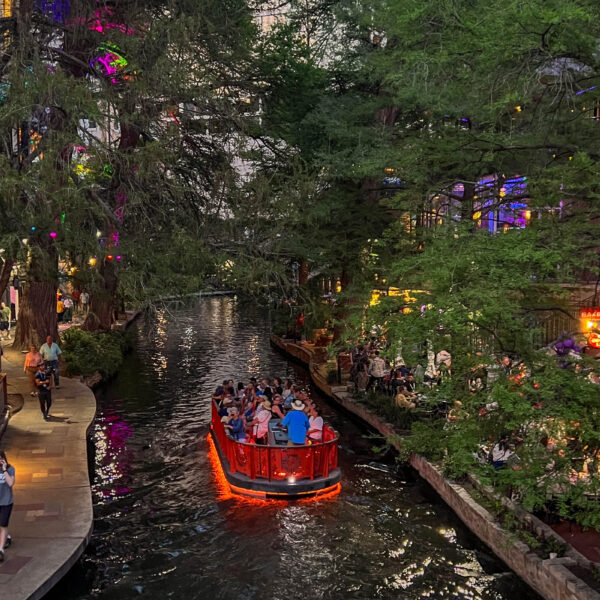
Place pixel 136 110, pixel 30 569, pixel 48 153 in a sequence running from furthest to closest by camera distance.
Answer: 1. pixel 136 110
2. pixel 48 153
3. pixel 30 569

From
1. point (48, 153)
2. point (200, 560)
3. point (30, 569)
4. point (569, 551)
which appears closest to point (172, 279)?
point (48, 153)

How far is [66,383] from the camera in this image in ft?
88.7

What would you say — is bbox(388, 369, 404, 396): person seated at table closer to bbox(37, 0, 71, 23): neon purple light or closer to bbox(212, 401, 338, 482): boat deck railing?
bbox(212, 401, 338, 482): boat deck railing

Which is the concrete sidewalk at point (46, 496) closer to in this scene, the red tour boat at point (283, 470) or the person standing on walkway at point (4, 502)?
the person standing on walkway at point (4, 502)

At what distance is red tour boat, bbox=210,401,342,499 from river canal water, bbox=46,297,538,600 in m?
0.29

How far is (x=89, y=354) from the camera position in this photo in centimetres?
3159

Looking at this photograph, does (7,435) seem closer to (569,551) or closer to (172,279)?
(172,279)

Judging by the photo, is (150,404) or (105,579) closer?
(105,579)

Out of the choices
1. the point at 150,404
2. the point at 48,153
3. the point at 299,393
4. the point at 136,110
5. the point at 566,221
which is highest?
the point at 136,110

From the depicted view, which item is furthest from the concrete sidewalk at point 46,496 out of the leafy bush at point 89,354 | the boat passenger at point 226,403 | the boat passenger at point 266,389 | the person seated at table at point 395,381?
the person seated at table at point 395,381

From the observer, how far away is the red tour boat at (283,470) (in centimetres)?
1600

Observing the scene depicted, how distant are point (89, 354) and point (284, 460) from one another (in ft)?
57.9

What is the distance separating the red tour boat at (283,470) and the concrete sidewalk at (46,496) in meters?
3.24

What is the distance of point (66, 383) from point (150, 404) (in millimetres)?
2999
